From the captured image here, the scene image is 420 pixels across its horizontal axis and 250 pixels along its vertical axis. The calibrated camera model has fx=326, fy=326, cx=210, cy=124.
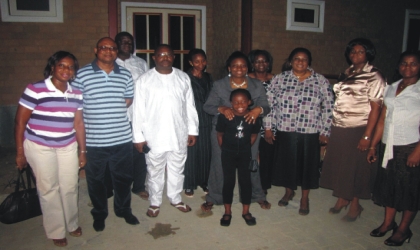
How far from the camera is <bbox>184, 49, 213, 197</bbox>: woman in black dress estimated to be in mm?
4062

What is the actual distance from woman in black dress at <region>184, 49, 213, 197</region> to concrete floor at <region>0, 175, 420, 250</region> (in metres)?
0.41

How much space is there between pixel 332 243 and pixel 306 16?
5.08 meters

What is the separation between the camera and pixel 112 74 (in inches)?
128

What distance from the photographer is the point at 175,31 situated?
7594mm

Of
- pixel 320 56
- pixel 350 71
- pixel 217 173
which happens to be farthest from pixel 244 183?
pixel 320 56

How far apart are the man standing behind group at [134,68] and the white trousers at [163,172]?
0.58 m

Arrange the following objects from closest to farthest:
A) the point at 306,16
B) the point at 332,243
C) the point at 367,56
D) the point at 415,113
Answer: the point at 415,113
the point at 332,243
the point at 367,56
the point at 306,16

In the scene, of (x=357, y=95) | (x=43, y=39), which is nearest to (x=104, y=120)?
(x=357, y=95)

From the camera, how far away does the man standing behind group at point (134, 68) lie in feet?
13.9

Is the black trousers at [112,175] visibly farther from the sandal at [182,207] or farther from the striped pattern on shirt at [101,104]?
the sandal at [182,207]

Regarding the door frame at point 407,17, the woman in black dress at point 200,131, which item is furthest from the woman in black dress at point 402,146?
the door frame at point 407,17

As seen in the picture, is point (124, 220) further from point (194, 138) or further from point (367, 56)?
point (367, 56)

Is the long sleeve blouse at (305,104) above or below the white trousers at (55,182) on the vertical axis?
above

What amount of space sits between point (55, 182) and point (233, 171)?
1753mm
